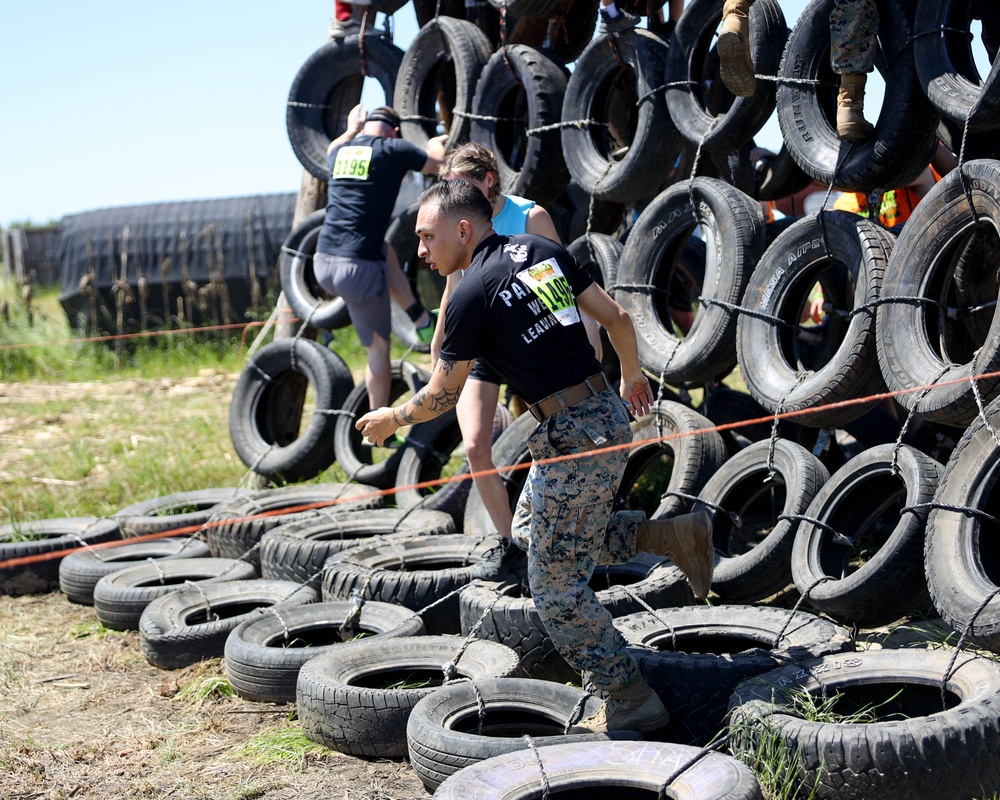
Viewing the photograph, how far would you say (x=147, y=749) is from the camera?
14.0ft

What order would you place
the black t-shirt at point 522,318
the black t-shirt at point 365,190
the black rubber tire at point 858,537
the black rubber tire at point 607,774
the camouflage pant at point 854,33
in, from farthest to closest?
the black t-shirt at point 365,190 → the camouflage pant at point 854,33 → the black rubber tire at point 858,537 → the black t-shirt at point 522,318 → the black rubber tire at point 607,774

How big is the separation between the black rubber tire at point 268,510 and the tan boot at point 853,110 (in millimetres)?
3239

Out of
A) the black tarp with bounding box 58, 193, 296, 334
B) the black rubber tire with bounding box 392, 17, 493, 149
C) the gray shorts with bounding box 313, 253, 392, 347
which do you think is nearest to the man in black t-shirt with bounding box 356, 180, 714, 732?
the gray shorts with bounding box 313, 253, 392, 347

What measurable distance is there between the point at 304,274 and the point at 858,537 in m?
5.64

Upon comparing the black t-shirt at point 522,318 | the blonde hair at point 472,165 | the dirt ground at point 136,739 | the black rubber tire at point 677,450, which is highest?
the blonde hair at point 472,165

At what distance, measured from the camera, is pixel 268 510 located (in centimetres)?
709

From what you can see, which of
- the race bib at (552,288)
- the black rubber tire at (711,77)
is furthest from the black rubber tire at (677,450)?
the race bib at (552,288)

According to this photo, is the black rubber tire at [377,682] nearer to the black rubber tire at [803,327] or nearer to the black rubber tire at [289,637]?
the black rubber tire at [289,637]

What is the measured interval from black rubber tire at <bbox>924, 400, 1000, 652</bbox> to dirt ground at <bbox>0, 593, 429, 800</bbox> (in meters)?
2.04

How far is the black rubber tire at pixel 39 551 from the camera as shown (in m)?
6.79

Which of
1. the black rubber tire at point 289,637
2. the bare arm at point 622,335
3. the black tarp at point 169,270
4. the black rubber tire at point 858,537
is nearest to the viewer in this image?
the bare arm at point 622,335

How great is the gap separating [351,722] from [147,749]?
859 mm

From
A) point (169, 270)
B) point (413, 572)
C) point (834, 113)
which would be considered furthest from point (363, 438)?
point (169, 270)

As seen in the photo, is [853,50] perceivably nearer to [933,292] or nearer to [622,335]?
[933,292]
